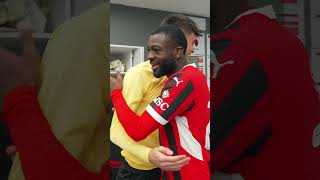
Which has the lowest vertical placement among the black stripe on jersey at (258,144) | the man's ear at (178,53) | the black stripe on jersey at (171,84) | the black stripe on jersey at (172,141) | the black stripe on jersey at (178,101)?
the black stripe on jersey at (172,141)

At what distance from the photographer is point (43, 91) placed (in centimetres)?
65

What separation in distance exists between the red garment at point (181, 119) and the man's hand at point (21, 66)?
639mm

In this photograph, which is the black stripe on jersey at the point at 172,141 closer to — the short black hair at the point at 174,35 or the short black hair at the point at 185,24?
the short black hair at the point at 174,35

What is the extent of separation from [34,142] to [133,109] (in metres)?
0.76

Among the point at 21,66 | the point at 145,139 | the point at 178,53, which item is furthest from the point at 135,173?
the point at 21,66

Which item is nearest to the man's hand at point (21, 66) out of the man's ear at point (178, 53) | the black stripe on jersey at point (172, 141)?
the black stripe on jersey at point (172, 141)

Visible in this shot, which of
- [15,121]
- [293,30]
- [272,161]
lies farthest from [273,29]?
[15,121]

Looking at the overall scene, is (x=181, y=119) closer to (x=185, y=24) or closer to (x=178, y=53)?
(x=178, y=53)

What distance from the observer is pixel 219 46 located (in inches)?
34.1

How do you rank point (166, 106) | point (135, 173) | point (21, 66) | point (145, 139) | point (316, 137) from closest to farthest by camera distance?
point (21, 66), point (316, 137), point (166, 106), point (145, 139), point (135, 173)

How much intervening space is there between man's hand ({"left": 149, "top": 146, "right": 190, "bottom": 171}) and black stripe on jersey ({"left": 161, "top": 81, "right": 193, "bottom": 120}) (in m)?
0.14

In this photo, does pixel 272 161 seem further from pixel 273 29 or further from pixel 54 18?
pixel 54 18

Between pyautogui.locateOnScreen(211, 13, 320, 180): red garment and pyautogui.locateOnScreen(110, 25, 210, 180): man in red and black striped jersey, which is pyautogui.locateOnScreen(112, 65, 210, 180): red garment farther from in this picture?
pyautogui.locateOnScreen(211, 13, 320, 180): red garment

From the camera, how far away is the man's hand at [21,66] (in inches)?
24.4
